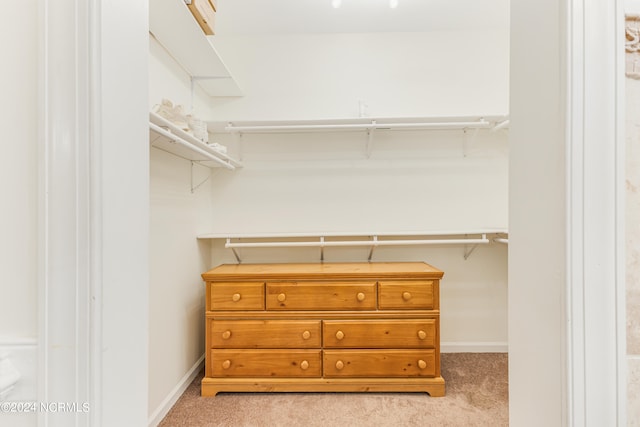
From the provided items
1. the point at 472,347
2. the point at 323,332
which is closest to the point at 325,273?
the point at 323,332

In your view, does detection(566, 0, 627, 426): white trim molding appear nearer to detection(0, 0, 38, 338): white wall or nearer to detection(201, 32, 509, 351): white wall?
detection(0, 0, 38, 338): white wall

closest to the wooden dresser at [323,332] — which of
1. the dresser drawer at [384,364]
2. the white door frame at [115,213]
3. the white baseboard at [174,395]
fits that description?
the dresser drawer at [384,364]

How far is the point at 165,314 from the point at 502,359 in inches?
92.3

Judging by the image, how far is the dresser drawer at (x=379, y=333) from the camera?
6.24ft

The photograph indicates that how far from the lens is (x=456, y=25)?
2338 millimetres

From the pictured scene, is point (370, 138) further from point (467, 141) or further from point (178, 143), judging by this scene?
point (178, 143)

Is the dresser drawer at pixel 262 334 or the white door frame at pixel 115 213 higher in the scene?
the white door frame at pixel 115 213

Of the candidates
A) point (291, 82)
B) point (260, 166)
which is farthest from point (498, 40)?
point (260, 166)

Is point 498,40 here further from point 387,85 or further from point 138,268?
point 138,268

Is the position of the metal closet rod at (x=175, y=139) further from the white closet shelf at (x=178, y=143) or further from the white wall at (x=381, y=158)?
the white wall at (x=381, y=158)

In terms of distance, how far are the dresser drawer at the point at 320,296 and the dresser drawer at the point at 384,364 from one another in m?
0.29

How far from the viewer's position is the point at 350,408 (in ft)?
5.81

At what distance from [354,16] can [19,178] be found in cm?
231

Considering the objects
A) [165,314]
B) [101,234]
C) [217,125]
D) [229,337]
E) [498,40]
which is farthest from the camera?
[498,40]
